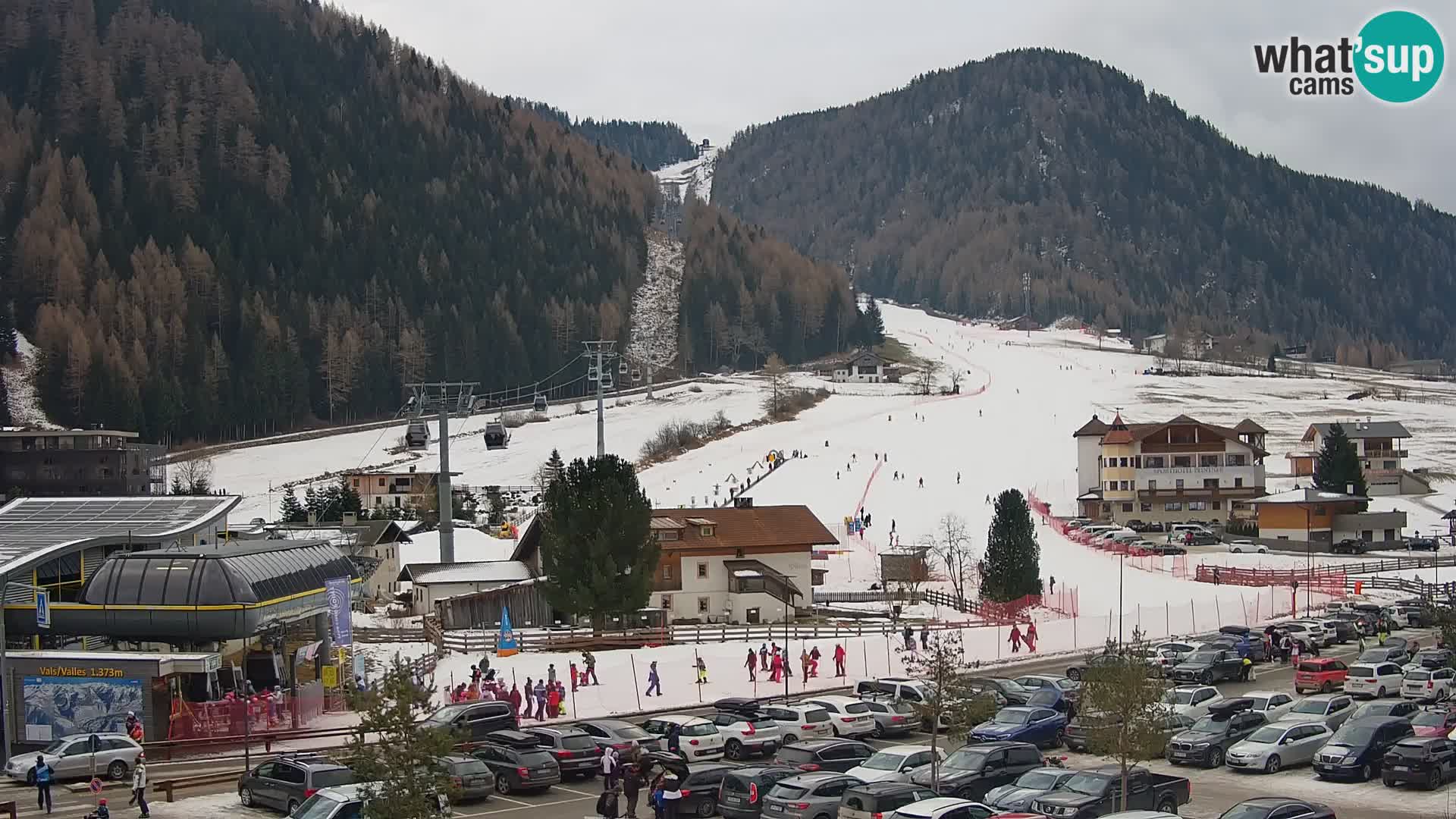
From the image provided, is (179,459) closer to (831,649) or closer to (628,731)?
(831,649)

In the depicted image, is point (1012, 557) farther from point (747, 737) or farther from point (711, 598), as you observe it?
point (747, 737)

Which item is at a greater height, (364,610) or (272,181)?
(272,181)

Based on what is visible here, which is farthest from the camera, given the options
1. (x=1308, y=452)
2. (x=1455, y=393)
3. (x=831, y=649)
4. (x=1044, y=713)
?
(x=1455, y=393)

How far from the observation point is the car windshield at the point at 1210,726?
91.8 feet

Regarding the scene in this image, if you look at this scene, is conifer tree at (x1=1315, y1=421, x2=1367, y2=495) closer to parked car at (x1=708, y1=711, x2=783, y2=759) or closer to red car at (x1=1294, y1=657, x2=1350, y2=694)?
red car at (x1=1294, y1=657, x2=1350, y2=694)

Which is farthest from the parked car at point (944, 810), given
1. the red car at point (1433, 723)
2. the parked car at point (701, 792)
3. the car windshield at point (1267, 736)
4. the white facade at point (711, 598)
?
the white facade at point (711, 598)

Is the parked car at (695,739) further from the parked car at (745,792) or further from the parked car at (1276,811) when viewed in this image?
the parked car at (1276,811)

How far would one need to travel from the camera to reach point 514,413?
139m

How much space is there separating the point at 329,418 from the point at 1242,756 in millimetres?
128501

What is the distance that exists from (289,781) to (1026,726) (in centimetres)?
1309

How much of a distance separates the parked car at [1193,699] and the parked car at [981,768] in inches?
224

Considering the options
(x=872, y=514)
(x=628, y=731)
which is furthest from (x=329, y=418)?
(x=628, y=731)

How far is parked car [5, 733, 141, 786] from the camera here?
25984mm

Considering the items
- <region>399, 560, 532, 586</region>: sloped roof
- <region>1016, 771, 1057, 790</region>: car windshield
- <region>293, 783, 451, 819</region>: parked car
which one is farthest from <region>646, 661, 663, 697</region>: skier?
<region>399, 560, 532, 586</region>: sloped roof
